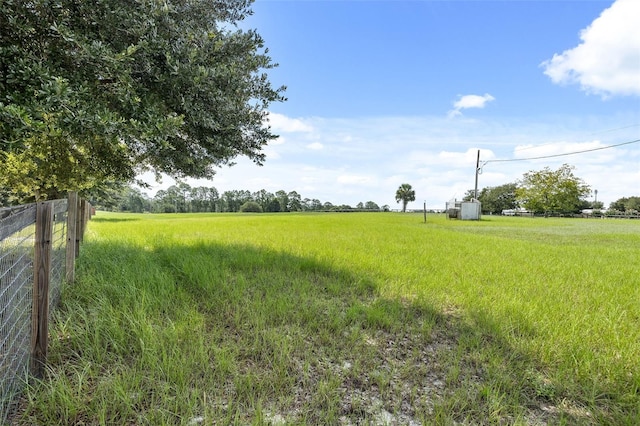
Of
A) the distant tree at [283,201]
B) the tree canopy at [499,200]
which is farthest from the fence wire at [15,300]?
the tree canopy at [499,200]

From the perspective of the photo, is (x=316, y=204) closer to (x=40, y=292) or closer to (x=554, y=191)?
(x=554, y=191)

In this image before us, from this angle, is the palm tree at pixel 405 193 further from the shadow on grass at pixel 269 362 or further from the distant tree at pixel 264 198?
the shadow on grass at pixel 269 362

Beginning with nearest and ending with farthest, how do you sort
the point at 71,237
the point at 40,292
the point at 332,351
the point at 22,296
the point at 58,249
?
the point at 40,292 → the point at 22,296 → the point at 332,351 → the point at 58,249 → the point at 71,237

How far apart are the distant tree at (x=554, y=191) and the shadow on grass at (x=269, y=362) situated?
6131cm

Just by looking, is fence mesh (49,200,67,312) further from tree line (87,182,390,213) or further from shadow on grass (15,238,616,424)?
tree line (87,182,390,213)

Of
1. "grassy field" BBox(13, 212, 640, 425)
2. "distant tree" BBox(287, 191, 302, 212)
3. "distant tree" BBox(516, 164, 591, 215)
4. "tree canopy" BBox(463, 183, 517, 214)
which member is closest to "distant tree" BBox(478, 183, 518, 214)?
"tree canopy" BBox(463, 183, 517, 214)

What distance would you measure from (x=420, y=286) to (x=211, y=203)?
8628cm

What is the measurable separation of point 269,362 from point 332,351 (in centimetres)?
58

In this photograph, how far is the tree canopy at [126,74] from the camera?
3525mm

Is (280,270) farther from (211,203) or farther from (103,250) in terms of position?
(211,203)

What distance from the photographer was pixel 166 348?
2.53 metres

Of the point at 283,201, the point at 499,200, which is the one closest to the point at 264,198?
the point at 283,201

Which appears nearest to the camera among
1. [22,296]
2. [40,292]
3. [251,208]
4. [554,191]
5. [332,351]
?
[40,292]

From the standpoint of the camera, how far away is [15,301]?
93.3 inches
